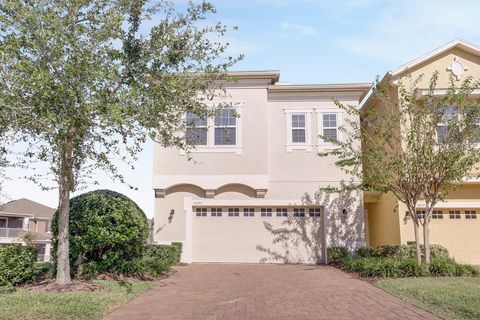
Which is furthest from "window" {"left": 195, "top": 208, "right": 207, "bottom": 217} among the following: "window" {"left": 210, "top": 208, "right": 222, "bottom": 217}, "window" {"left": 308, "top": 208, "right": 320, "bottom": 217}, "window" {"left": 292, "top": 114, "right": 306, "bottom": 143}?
"window" {"left": 292, "top": 114, "right": 306, "bottom": 143}

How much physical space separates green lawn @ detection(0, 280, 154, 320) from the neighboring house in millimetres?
37823

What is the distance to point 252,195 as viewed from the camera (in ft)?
61.3

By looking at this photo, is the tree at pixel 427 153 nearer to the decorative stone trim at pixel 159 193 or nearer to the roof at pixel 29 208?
the decorative stone trim at pixel 159 193

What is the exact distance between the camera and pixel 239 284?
12141 millimetres

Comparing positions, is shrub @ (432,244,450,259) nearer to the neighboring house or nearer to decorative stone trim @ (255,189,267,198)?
decorative stone trim @ (255,189,267,198)

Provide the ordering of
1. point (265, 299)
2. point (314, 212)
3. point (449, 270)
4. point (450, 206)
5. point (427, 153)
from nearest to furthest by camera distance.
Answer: point (265, 299) → point (449, 270) → point (427, 153) → point (450, 206) → point (314, 212)

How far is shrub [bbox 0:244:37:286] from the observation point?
1078 cm

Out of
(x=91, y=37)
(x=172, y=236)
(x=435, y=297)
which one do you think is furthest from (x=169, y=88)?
(x=172, y=236)

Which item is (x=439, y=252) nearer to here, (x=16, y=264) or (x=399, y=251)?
(x=399, y=251)

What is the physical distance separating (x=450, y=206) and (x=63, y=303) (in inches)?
609

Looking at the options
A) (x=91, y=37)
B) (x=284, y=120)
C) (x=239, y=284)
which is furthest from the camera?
(x=284, y=120)

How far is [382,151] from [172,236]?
9.18m

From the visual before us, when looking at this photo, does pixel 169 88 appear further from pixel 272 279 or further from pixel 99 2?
pixel 272 279

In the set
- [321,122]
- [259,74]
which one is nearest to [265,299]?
[321,122]
